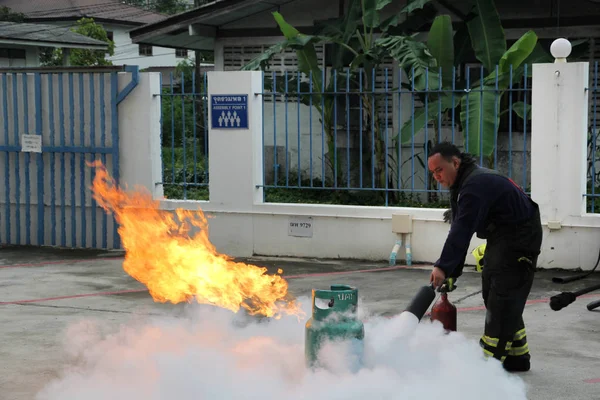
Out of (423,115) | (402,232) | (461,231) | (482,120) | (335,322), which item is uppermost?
(423,115)

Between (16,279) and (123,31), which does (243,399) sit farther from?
(123,31)

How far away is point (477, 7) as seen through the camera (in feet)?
40.2

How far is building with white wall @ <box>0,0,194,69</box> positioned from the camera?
162ft

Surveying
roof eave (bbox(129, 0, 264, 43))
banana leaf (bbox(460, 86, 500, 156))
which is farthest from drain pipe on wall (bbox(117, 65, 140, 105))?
banana leaf (bbox(460, 86, 500, 156))

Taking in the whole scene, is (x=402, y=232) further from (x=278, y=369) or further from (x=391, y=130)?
(x=278, y=369)

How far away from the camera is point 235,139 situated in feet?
38.9

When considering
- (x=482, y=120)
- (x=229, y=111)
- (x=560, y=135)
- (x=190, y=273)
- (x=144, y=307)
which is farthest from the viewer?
(x=229, y=111)

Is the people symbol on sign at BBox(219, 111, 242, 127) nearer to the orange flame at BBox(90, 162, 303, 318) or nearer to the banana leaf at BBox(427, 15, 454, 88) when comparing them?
the banana leaf at BBox(427, 15, 454, 88)

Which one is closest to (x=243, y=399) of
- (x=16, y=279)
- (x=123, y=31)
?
(x=16, y=279)

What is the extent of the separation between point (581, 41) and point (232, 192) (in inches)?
248

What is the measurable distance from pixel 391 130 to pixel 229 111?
4.13 metres

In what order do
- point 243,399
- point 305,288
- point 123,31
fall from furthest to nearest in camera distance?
point 123,31 → point 305,288 → point 243,399

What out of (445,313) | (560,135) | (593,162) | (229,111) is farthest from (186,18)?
(445,313)

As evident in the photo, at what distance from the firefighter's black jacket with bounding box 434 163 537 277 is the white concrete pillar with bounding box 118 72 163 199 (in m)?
6.92
